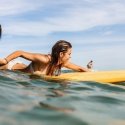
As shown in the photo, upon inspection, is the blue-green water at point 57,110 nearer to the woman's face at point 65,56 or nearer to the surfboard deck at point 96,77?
the surfboard deck at point 96,77

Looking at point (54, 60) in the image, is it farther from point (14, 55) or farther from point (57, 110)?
point (57, 110)

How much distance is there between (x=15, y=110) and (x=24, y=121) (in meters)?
0.50

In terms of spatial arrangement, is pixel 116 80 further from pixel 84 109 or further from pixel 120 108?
pixel 84 109

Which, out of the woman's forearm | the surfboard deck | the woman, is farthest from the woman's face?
the woman's forearm

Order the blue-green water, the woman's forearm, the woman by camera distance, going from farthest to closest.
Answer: the woman < the woman's forearm < the blue-green water

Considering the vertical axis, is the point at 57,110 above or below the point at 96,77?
below

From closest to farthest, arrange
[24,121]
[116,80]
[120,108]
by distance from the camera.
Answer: [24,121], [120,108], [116,80]

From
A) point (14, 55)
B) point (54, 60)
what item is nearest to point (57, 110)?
point (14, 55)

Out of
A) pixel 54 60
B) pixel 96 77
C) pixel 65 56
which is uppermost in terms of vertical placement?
pixel 65 56

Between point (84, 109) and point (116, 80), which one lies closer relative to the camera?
point (84, 109)

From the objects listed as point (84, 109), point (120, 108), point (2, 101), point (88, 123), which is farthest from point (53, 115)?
point (120, 108)

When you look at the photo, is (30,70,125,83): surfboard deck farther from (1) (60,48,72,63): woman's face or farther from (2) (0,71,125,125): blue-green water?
(2) (0,71,125,125): blue-green water

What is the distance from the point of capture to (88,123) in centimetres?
310

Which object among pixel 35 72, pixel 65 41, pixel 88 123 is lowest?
pixel 88 123
